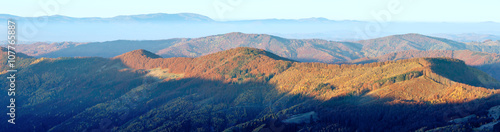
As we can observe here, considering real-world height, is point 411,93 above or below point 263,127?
above

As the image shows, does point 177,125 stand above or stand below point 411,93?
below

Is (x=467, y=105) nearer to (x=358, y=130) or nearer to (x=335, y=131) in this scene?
(x=358, y=130)

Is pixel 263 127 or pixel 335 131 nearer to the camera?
pixel 335 131

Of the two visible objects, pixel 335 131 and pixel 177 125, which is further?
pixel 177 125

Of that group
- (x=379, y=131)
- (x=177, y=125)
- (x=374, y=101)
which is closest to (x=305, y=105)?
(x=374, y=101)

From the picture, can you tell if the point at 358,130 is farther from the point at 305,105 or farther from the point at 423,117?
the point at 305,105

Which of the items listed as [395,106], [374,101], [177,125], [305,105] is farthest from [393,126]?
[177,125]

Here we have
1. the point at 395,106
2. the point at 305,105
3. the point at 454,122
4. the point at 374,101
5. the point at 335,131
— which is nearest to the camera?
the point at 454,122

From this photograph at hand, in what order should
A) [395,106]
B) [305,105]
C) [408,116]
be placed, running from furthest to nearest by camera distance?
[305,105]
[395,106]
[408,116]

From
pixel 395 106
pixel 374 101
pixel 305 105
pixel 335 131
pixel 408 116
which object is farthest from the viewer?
pixel 305 105
